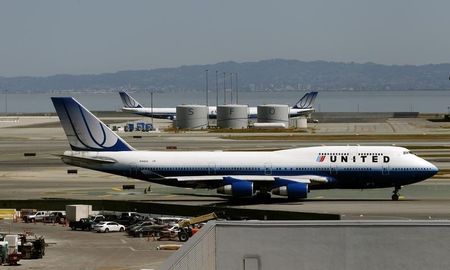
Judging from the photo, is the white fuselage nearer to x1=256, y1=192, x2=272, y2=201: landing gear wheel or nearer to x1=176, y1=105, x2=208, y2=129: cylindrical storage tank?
x1=256, y1=192, x2=272, y2=201: landing gear wheel

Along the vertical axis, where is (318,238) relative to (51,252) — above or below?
above

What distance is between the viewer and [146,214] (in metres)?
70.6

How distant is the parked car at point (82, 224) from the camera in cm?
6519

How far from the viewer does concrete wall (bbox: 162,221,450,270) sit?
31.0 meters

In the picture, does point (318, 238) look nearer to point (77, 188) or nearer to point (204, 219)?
point (204, 219)

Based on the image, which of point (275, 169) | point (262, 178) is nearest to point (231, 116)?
point (275, 169)

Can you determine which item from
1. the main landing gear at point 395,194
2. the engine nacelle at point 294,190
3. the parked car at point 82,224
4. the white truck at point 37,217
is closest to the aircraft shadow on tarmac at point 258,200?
the main landing gear at point 395,194

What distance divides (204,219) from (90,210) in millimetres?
9505

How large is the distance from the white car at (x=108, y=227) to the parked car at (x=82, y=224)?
785mm

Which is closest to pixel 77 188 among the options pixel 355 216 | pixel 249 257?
pixel 355 216

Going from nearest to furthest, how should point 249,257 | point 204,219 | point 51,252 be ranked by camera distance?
point 249,257 < point 51,252 < point 204,219

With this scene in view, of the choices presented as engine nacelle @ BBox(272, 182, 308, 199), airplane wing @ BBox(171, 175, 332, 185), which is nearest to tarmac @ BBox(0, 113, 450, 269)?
engine nacelle @ BBox(272, 182, 308, 199)

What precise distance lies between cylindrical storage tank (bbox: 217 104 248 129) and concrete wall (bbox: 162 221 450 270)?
536 ft

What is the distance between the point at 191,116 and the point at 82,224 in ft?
433
